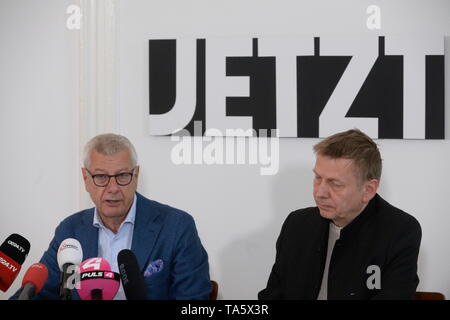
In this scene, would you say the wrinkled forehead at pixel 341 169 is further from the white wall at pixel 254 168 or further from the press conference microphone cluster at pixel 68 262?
the white wall at pixel 254 168

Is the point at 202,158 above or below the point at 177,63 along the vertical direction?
below

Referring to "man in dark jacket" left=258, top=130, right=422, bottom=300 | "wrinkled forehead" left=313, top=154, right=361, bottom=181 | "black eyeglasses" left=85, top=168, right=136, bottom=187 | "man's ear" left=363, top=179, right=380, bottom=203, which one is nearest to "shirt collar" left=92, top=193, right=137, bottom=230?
"black eyeglasses" left=85, top=168, right=136, bottom=187

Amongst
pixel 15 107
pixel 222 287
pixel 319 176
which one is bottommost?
pixel 222 287

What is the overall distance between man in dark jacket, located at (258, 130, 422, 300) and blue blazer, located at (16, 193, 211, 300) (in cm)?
43

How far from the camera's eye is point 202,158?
3559mm

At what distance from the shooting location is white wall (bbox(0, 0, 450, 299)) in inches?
135

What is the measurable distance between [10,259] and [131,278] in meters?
0.49

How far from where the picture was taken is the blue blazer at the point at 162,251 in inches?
98.9

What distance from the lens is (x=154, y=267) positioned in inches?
99.6

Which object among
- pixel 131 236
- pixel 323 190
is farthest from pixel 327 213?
pixel 131 236

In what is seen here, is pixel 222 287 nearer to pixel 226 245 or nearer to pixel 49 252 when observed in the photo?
pixel 226 245

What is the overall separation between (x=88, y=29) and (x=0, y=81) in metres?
0.70

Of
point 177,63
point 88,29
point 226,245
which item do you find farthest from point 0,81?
point 226,245

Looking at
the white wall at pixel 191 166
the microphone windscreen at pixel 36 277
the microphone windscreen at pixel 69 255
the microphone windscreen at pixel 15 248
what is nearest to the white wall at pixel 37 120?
the white wall at pixel 191 166
